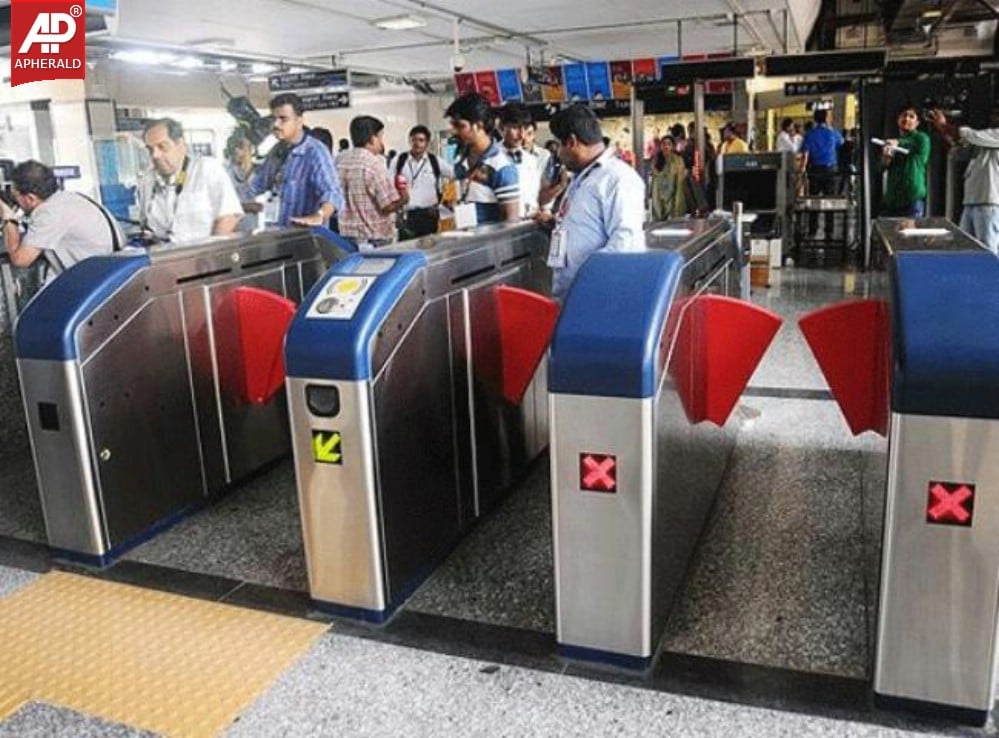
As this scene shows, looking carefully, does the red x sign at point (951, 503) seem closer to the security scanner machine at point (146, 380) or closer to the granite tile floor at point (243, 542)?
the granite tile floor at point (243, 542)

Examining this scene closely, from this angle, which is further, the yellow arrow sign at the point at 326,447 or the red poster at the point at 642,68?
the red poster at the point at 642,68

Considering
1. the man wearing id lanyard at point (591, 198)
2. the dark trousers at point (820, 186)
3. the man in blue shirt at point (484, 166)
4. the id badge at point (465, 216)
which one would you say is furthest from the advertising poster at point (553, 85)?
the man wearing id lanyard at point (591, 198)

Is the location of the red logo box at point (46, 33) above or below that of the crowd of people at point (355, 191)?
above

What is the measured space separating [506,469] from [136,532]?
1289 millimetres

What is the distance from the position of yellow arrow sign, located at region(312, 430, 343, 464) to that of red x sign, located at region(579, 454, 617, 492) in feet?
2.18

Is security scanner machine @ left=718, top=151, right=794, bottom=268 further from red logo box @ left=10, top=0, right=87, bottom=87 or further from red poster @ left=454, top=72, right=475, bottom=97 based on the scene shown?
red logo box @ left=10, top=0, right=87, bottom=87

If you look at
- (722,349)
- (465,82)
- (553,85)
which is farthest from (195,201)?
(465,82)

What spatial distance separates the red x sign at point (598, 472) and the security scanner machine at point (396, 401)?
1.92 feet

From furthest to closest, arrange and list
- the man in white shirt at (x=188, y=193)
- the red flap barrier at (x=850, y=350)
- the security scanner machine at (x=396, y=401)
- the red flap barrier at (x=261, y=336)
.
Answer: the man in white shirt at (x=188, y=193)
the red flap barrier at (x=261, y=336)
the red flap barrier at (x=850, y=350)
the security scanner machine at (x=396, y=401)

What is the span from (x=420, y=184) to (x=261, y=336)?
377 cm

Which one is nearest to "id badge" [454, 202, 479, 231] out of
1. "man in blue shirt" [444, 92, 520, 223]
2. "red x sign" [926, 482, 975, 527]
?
"man in blue shirt" [444, 92, 520, 223]

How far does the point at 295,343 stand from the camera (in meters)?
2.31

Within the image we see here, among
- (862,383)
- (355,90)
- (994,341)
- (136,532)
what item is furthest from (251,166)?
(355,90)

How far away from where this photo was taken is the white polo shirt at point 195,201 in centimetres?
396
